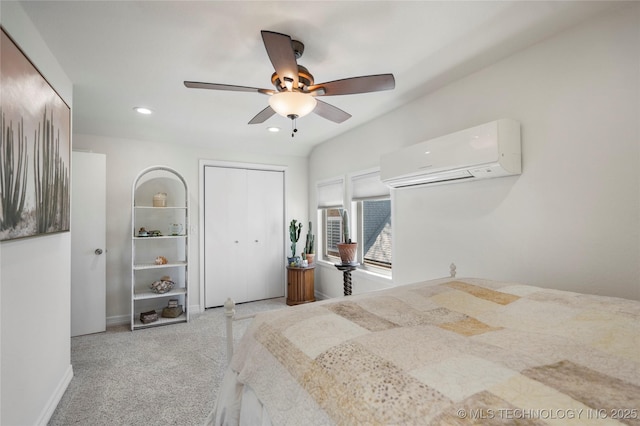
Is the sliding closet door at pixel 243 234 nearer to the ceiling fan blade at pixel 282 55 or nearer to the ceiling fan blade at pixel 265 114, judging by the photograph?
the ceiling fan blade at pixel 265 114

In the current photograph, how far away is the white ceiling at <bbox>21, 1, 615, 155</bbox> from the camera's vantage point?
1627 mm

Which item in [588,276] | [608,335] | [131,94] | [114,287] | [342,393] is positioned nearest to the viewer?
[342,393]

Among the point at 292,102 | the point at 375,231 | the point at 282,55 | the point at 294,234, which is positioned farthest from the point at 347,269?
the point at 282,55

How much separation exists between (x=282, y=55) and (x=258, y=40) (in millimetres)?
466

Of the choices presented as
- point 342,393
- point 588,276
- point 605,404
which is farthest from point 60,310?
point 588,276

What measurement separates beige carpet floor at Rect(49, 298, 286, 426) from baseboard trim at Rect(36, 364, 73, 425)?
0.04 metres

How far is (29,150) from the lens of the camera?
1568mm

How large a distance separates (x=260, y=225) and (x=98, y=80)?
8.97 ft

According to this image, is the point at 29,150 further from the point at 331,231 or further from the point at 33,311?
the point at 331,231

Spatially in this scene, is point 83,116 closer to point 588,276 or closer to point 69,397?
point 69,397

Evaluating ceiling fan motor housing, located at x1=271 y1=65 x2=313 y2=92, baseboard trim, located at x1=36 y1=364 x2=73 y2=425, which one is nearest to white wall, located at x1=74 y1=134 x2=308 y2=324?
baseboard trim, located at x1=36 y1=364 x2=73 y2=425

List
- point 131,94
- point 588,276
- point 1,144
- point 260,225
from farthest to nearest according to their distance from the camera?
point 260,225, point 131,94, point 588,276, point 1,144

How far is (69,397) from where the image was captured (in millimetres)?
2139

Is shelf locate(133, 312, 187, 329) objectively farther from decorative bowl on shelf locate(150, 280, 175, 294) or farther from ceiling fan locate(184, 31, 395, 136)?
ceiling fan locate(184, 31, 395, 136)
